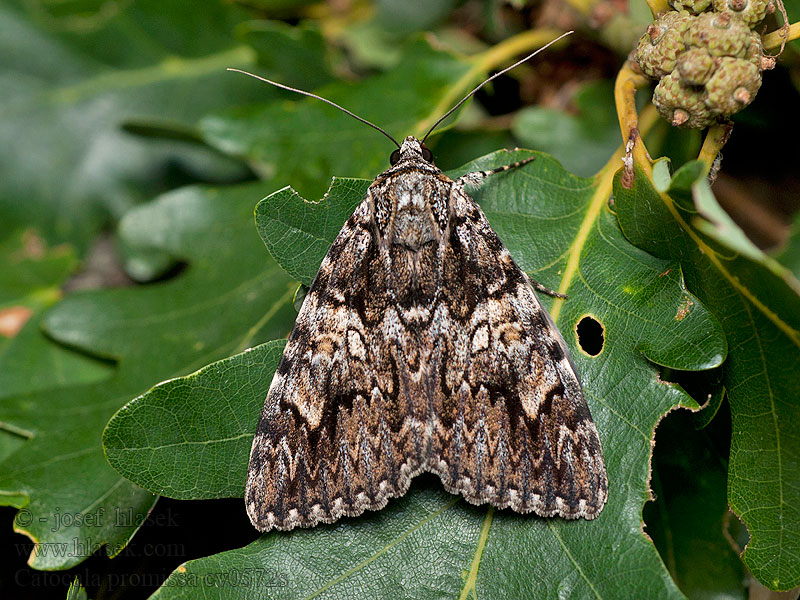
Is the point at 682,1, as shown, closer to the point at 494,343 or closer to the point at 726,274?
the point at 726,274

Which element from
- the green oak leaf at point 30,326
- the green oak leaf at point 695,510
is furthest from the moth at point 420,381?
the green oak leaf at point 30,326

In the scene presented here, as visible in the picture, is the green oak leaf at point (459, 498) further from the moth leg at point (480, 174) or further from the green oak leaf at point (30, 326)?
the green oak leaf at point (30, 326)

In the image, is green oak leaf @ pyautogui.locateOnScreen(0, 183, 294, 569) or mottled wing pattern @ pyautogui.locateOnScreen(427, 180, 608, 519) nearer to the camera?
mottled wing pattern @ pyautogui.locateOnScreen(427, 180, 608, 519)

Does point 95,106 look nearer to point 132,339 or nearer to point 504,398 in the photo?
point 132,339

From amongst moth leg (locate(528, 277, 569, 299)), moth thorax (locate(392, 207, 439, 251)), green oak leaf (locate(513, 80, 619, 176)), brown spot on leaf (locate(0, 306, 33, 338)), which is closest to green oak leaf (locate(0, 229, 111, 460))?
brown spot on leaf (locate(0, 306, 33, 338))

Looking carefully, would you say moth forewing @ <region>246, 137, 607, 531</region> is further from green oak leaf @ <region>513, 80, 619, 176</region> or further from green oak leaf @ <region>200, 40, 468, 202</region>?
green oak leaf @ <region>513, 80, 619, 176</region>

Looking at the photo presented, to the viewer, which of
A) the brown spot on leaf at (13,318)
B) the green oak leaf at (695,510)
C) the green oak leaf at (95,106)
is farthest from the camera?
the green oak leaf at (95,106)

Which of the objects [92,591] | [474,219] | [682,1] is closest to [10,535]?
[92,591]
